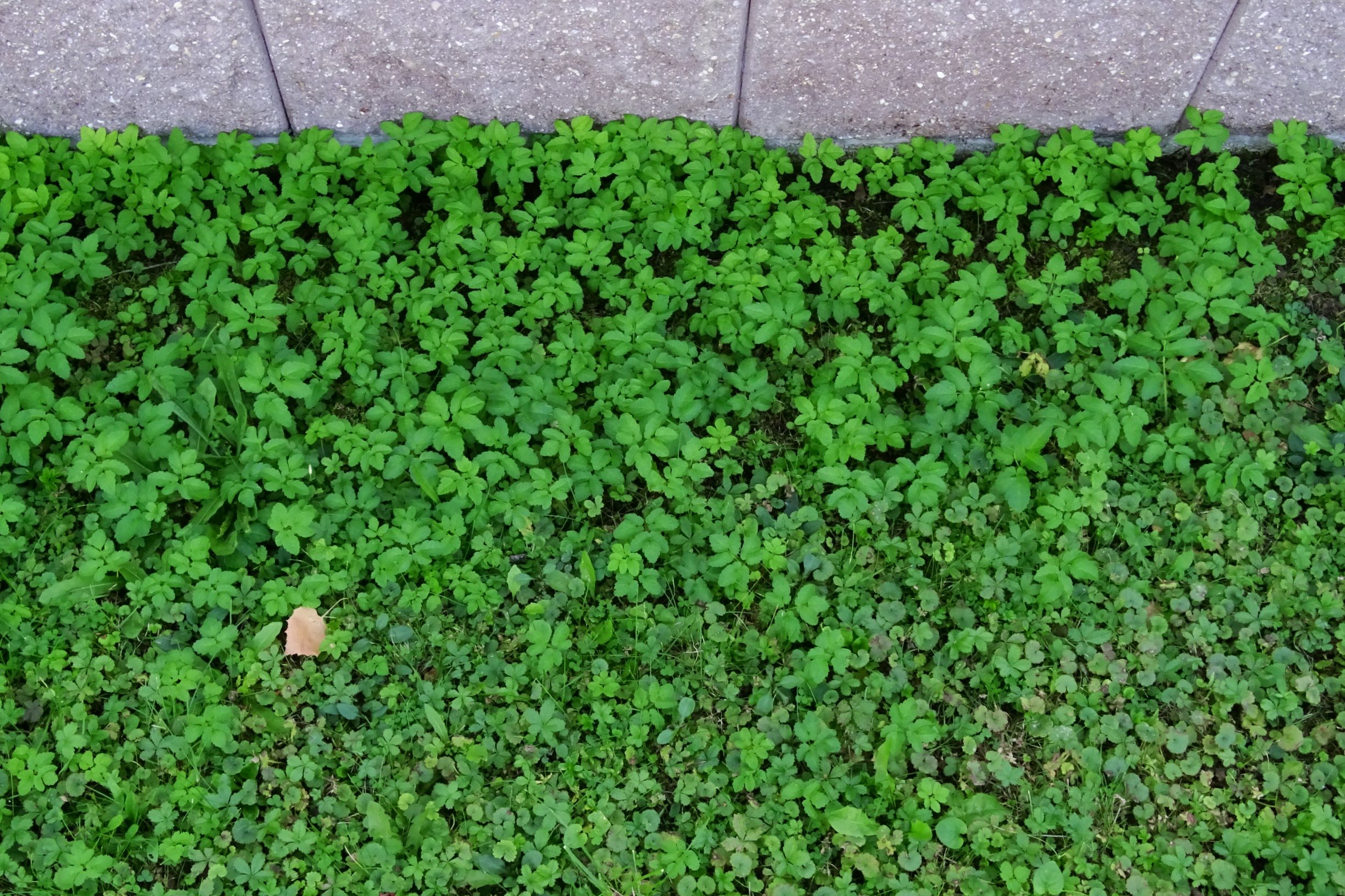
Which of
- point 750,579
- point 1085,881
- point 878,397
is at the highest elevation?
point 878,397

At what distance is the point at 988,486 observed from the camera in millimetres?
3379

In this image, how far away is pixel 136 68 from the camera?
359 centimetres

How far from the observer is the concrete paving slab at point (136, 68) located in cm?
343

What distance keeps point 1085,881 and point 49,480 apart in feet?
10.4

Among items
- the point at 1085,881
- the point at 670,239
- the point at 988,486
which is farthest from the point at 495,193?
the point at 1085,881

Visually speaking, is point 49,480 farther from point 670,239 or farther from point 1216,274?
point 1216,274

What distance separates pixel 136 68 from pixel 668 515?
7.64 ft

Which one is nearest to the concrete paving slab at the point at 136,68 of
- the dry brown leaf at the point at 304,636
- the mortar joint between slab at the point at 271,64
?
the mortar joint between slab at the point at 271,64

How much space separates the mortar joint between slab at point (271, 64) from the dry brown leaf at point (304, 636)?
1.77 m

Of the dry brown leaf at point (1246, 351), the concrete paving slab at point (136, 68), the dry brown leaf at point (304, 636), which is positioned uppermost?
the concrete paving slab at point (136, 68)

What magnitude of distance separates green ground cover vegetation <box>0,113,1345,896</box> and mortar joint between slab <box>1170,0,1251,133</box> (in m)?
0.15

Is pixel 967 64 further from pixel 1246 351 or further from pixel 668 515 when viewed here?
pixel 668 515

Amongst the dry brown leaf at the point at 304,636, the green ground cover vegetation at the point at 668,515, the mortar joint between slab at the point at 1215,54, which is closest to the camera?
the green ground cover vegetation at the point at 668,515

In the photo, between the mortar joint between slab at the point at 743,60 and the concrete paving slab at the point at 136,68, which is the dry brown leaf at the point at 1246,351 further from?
the concrete paving slab at the point at 136,68
